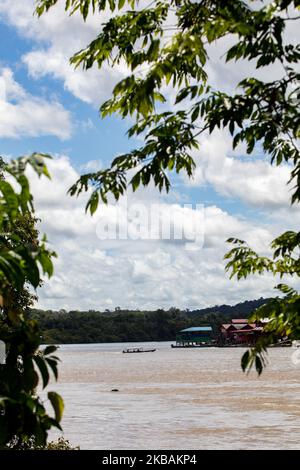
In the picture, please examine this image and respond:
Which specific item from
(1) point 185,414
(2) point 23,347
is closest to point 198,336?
(1) point 185,414

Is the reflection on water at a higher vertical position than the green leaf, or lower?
lower

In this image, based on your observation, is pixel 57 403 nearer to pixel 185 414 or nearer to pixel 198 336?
pixel 185 414

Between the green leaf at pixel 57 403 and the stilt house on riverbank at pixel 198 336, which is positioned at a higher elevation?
the green leaf at pixel 57 403

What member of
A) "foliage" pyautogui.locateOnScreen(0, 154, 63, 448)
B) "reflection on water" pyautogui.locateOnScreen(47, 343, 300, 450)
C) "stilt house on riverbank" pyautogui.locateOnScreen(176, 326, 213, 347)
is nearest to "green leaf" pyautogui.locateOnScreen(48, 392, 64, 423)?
"foliage" pyautogui.locateOnScreen(0, 154, 63, 448)

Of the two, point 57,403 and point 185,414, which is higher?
point 57,403

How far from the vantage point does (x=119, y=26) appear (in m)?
4.91

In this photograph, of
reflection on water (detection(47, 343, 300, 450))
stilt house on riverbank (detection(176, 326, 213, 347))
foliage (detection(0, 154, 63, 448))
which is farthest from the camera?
stilt house on riverbank (detection(176, 326, 213, 347))

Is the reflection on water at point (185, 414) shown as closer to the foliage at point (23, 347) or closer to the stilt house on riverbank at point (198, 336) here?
the foliage at point (23, 347)

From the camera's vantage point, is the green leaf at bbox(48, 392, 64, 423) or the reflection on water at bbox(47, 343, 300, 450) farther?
the reflection on water at bbox(47, 343, 300, 450)

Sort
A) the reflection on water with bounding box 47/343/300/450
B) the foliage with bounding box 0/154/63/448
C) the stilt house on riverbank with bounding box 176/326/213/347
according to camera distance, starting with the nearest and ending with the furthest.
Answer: the foliage with bounding box 0/154/63/448 → the reflection on water with bounding box 47/343/300/450 → the stilt house on riverbank with bounding box 176/326/213/347

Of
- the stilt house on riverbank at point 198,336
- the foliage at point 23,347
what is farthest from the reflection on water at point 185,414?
the stilt house on riverbank at point 198,336

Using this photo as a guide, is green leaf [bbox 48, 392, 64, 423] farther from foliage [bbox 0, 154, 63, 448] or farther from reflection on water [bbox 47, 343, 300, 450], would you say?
reflection on water [bbox 47, 343, 300, 450]

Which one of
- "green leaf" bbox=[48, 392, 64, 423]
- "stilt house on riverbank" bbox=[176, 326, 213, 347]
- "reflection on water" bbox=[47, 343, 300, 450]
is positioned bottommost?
"stilt house on riverbank" bbox=[176, 326, 213, 347]
